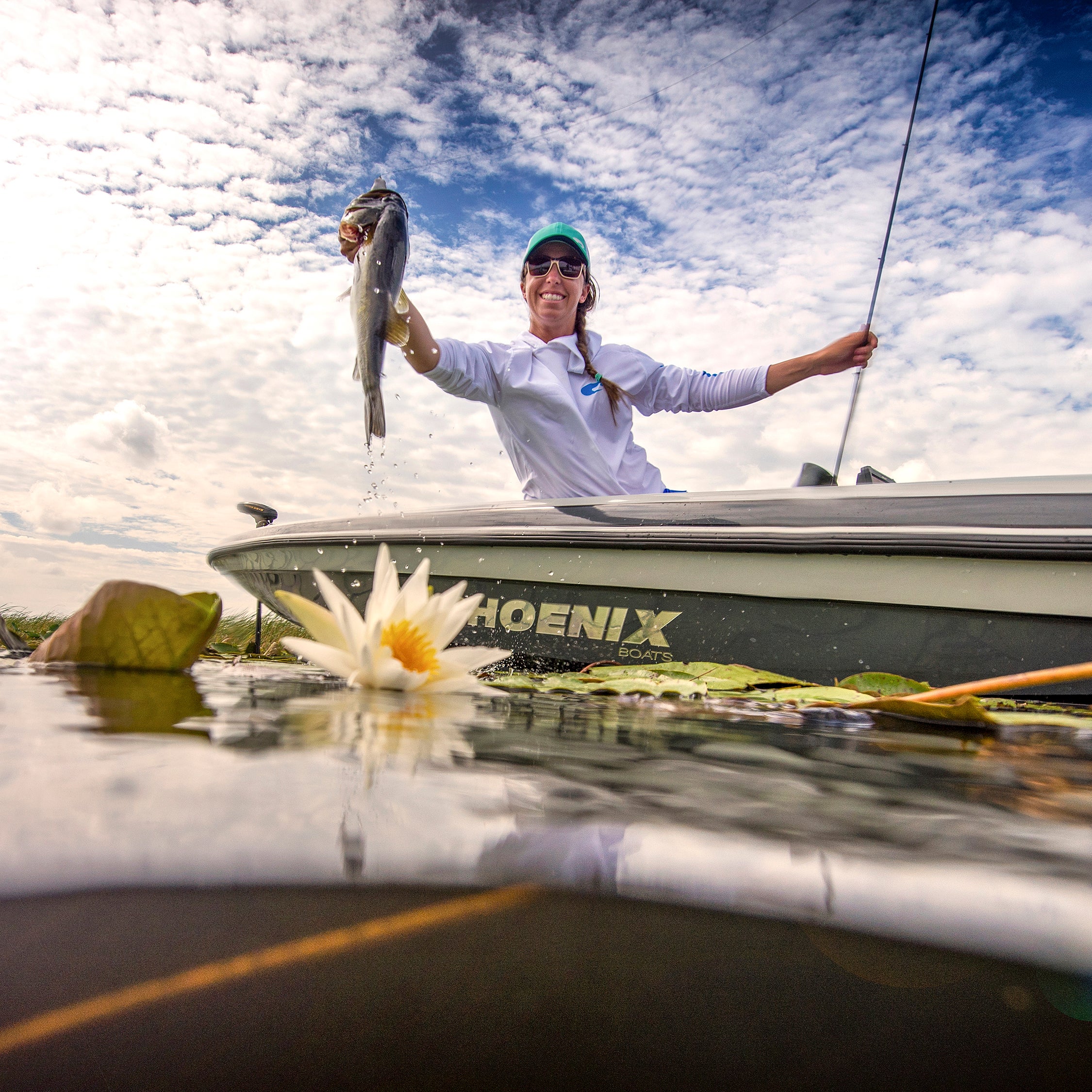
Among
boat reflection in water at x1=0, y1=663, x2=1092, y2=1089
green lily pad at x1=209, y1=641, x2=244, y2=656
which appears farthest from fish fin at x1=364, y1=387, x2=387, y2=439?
boat reflection in water at x1=0, y1=663, x2=1092, y2=1089

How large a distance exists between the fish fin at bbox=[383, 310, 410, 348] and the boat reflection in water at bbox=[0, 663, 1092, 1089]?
2.87 metres

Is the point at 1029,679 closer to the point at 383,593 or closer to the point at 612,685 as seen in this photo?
the point at 612,685

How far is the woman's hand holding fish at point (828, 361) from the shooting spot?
12.5 ft

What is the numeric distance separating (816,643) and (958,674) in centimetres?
44

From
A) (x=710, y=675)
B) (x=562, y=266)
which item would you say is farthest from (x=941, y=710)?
(x=562, y=266)

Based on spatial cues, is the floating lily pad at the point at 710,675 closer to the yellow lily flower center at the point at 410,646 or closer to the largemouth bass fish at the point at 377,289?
the yellow lily flower center at the point at 410,646

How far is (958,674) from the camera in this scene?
227cm

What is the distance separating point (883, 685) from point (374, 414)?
2.30m

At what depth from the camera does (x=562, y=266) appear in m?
4.06

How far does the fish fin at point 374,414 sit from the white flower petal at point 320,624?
227cm

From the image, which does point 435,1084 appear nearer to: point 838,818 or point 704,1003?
point 704,1003

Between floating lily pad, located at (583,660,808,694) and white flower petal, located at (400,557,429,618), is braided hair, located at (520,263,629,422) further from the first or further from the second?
white flower petal, located at (400,557,429,618)

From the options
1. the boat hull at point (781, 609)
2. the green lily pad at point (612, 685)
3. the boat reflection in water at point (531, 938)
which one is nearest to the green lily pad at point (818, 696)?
the green lily pad at point (612, 685)

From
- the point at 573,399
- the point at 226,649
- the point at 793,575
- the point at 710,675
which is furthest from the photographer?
the point at 573,399
